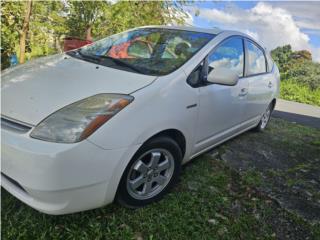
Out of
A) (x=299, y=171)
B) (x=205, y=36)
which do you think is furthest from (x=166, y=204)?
(x=299, y=171)

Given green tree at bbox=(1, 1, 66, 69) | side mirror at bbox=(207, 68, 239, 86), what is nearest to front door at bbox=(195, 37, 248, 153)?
side mirror at bbox=(207, 68, 239, 86)

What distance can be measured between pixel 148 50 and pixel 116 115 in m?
1.22

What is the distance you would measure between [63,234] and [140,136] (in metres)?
0.89

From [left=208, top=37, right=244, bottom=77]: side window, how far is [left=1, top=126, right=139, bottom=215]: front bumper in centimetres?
147

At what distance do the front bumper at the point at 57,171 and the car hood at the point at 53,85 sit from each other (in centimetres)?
22

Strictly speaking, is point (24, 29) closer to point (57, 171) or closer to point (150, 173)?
point (150, 173)

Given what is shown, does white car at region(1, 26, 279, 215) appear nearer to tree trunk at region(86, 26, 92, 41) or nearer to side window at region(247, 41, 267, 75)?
side window at region(247, 41, 267, 75)

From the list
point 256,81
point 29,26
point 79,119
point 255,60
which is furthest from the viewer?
point 29,26

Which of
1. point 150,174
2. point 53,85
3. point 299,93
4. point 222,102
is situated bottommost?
point 299,93

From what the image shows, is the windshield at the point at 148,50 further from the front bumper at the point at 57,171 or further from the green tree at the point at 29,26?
the green tree at the point at 29,26

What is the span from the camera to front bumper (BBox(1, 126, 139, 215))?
185 cm

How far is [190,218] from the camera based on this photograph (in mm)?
2490

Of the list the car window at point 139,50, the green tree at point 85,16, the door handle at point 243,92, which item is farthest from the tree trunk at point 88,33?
the door handle at point 243,92

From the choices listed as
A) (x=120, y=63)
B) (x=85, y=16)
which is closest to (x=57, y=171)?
(x=120, y=63)
